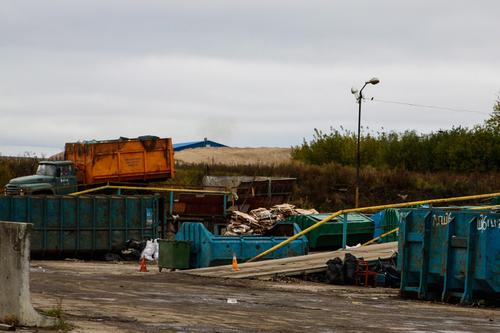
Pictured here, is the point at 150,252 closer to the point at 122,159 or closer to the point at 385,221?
the point at 385,221

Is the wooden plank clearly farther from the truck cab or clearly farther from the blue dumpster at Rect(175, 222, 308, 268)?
the truck cab

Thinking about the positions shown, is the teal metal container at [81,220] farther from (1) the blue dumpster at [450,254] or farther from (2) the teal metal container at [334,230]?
(1) the blue dumpster at [450,254]

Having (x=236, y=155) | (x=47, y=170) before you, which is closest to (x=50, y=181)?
(x=47, y=170)

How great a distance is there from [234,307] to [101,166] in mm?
28361

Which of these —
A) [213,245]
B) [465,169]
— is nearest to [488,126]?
[465,169]

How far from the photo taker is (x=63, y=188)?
138ft

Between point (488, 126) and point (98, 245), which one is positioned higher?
point (488, 126)

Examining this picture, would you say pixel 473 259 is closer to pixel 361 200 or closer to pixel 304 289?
pixel 304 289

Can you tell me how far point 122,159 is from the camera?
44969mm

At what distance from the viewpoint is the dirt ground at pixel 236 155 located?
92938mm

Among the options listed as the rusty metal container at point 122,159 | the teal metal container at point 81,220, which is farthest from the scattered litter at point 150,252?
the rusty metal container at point 122,159

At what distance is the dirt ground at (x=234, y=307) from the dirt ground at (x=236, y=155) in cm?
6878

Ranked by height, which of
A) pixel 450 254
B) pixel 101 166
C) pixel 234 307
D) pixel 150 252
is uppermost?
pixel 101 166

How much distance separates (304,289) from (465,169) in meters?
52.1
